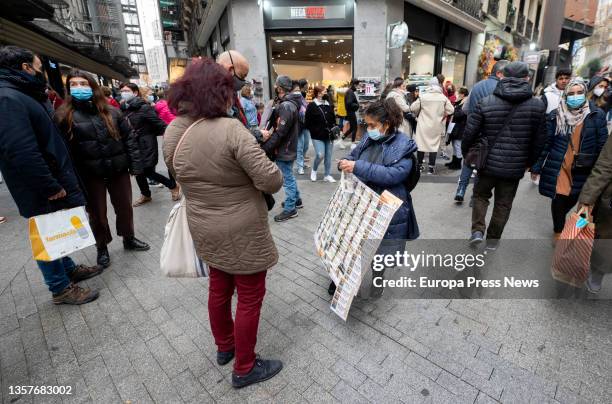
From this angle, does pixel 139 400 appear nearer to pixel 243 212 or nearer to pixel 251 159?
pixel 243 212

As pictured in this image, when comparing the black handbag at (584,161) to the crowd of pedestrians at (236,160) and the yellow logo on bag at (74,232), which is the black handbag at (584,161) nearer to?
the crowd of pedestrians at (236,160)

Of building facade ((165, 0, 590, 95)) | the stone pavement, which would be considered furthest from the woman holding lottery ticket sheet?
building facade ((165, 0, 590, 95))

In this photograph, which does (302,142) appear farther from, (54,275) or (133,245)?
(54,275)

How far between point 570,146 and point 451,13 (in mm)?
14362

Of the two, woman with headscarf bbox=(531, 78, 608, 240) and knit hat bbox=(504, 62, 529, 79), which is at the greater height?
knit hat bbox=(504, 62, 529, 79)

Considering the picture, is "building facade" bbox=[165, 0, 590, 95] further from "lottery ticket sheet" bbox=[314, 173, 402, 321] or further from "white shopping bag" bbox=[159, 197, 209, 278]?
"white shopping bag" bbox=[159, 197, 209, 278]

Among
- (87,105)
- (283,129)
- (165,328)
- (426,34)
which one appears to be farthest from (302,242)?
(426,34)

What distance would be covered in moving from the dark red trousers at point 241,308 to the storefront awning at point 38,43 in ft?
36.7

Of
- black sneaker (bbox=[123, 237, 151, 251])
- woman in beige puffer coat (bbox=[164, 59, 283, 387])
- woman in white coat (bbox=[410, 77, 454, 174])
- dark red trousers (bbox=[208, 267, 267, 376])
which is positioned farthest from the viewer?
woman in white coat (bbox=[410, 77, 454, 174])

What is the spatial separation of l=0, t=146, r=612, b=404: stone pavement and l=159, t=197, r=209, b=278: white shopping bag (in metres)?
0.69

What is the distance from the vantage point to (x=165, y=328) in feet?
8.56

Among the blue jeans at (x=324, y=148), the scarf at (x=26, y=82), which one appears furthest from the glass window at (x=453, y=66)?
the scarf at (x=26, y=82)

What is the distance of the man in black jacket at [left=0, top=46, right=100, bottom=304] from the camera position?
2293mm

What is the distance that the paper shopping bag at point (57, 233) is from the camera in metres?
2.56
